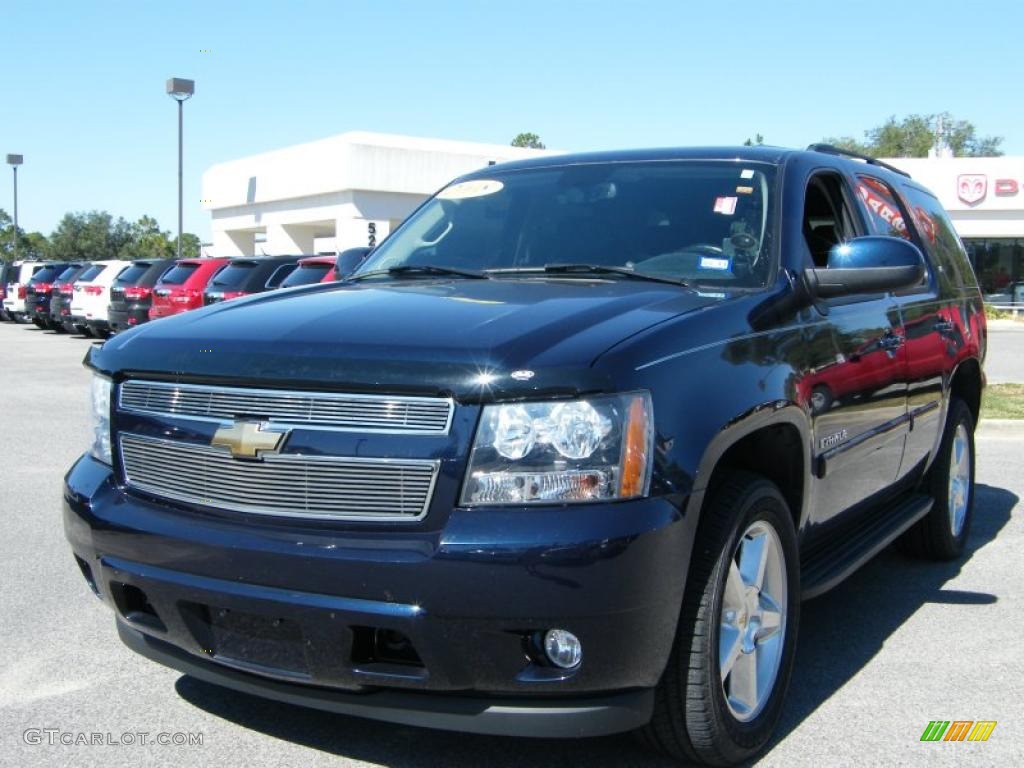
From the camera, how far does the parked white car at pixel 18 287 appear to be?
95.2 feet

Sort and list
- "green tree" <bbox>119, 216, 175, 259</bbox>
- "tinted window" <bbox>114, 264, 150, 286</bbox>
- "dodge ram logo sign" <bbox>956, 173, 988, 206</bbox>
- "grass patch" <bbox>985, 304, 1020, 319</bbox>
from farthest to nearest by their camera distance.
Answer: "green tree" <bbox>119, 216, 175, 259</bbox> < "dodge ram logo sign" <bbox>956, 173, 988, 206</bbox> < "grass patch" <bbox>985, 304, 1020, 319</bbox> < "tinted window" <bbox>114, 264, 150, 286</bbox>

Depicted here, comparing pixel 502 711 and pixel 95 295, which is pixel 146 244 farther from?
pixel 502 711

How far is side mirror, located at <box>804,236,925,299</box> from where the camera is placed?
3871 millimetres

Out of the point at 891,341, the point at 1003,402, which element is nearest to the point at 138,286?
the point at 1003,402

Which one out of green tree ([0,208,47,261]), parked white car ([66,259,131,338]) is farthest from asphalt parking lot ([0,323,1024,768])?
green tree ([0,208,47,261])

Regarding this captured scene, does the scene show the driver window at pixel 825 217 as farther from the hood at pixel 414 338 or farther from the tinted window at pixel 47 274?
the tinted window at pixel 47 274

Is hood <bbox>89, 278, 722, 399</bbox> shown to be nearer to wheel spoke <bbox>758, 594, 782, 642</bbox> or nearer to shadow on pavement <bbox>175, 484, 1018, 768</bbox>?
wheel spoke <bbox>758, 594, 782, 642</bbox>

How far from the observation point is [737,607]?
3.32 m

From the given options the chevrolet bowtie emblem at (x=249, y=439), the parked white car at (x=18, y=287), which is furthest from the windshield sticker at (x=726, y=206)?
the parked white car at (x=18, y=287)

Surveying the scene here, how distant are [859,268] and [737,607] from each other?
136 cm

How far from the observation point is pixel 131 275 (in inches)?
846

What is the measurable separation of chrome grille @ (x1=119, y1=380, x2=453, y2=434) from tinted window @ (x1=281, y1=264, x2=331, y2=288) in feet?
41.2

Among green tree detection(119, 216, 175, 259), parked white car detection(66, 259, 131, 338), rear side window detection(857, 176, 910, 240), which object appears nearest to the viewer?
rear side window detection(857, 176, 910, 240)

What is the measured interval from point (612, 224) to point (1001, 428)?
→ 6.98 m
